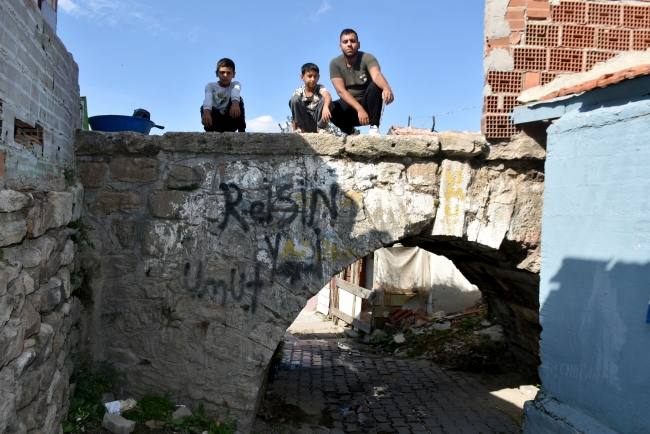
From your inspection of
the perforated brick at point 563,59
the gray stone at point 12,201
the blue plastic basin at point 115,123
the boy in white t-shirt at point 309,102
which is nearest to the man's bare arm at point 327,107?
the boy in white t-shirt at point 309,102

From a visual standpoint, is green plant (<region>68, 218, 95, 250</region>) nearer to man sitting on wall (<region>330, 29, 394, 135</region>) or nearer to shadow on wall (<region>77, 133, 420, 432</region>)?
shadow on wall (<region>77, 133, 420, 432</region>)

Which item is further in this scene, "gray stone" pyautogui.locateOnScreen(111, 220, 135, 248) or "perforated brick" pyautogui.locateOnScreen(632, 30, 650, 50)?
"perforated brick" pyautogui.locateOnScreen(632, 30, 650, 50)

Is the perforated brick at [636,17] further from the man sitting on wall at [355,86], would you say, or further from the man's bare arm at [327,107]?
the man's bare arm at [327,107]

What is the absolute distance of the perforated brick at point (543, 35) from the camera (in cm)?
438

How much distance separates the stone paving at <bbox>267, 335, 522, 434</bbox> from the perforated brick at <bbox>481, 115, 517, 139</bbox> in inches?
111

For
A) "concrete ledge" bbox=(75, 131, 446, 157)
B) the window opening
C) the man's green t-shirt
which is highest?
the man's green t-shirt

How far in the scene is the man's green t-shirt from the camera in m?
5.10

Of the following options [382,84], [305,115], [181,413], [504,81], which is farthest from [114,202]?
[504,81]

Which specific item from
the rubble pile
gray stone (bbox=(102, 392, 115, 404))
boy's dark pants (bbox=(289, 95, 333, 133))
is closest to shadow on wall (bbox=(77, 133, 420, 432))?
gray stone (bbox=(102, 392, 115, 404))

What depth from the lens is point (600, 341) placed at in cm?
341

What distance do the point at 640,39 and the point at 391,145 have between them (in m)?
2.27

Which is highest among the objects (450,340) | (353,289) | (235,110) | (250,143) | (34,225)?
(235,110)

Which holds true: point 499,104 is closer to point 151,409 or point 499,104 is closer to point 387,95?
point 387,95

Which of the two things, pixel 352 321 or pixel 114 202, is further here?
pixel 352 321
